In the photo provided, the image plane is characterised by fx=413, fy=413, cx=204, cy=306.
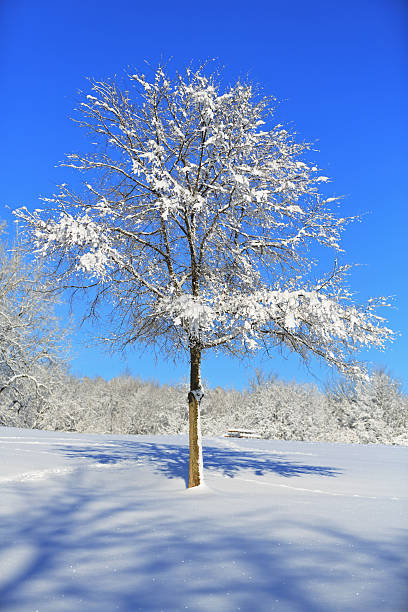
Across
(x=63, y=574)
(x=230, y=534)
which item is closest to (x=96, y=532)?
(x=63, y=574)

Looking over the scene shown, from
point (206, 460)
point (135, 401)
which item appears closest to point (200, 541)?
point (206, 460)

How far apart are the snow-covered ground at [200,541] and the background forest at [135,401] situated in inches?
120

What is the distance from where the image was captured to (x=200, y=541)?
4.45m

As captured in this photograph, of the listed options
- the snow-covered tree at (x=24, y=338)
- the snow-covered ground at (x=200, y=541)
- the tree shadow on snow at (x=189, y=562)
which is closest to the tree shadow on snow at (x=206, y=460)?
the snow-covered ground at (x=200, y=541)

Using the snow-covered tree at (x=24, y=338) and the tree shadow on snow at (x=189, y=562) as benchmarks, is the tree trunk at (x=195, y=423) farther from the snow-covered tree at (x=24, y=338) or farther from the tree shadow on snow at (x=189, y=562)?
the snow-covered tree at (x=24, y=338)

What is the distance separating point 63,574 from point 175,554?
105cm

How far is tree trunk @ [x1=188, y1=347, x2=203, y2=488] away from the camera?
743 centimetres

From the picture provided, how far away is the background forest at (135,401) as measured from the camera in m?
19.0

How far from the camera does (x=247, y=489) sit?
23.1ft

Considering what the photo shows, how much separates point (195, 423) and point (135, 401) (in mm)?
43019

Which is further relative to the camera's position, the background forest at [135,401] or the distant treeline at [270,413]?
the distant treeline at [270,413]

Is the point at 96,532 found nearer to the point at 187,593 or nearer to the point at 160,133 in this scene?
the point at 187,593

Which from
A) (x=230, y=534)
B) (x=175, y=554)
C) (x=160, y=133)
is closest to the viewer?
(x=175, y=554)

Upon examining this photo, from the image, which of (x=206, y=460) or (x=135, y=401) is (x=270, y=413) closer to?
(x=135, y=401)
